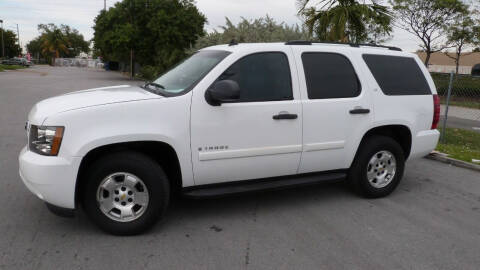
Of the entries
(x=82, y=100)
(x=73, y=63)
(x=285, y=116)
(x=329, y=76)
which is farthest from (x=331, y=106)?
(x=73, y=63)

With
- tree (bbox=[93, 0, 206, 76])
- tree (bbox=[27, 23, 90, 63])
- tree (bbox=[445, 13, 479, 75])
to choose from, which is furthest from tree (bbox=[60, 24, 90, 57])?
tree (bbox=[445, 13, 479, 75])

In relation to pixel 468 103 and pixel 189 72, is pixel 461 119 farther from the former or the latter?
pixel 189 72

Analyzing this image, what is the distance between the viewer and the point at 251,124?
4.11 metres

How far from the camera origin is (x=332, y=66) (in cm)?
471

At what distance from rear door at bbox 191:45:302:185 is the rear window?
123 centimetres

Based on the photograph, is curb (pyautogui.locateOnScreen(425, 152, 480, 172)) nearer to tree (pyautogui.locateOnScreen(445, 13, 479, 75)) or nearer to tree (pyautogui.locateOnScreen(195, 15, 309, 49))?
tree (pyautogui.locateOnScreen(195, 15, 309, 49))

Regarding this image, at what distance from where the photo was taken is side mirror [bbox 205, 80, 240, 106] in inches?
148

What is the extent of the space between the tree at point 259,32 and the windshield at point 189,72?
9880 mm

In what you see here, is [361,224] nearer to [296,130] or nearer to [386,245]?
[386,245]

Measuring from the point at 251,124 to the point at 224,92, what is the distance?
507 mm

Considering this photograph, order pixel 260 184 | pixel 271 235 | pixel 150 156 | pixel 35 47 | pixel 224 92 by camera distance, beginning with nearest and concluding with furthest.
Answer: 1. pixel 224 92
2. pixel 271 235
3. pixel 150 156
4. pixel 260 184
5. pixel 35 47

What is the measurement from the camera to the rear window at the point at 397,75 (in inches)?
196

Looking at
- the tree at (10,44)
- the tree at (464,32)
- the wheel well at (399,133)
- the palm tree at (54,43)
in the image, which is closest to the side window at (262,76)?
the wheel well at (399,133)

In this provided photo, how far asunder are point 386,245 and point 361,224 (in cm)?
50
